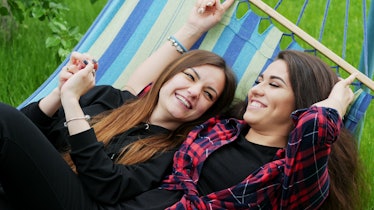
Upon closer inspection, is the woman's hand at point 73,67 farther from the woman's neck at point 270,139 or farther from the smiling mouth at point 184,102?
the woman's neck at point 270,139

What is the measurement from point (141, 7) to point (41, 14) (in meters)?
1.10

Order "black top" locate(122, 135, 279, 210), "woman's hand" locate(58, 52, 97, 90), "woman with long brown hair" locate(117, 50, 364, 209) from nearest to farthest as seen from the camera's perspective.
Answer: "woman with long brown hair" locate(117, 50, 364, 209)
"black top" locate(122, 135, 279, 210)
"woman's hand" locate(58, 52, 97, 90)

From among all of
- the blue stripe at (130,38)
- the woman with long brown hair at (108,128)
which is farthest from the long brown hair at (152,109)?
the blue stripe at (130,38)

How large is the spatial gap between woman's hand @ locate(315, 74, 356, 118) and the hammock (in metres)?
0.51

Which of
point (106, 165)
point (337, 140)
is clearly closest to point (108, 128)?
point (106, 165)

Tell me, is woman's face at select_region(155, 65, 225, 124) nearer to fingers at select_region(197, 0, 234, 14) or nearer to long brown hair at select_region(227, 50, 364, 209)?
long brown hair at select_region(227, 50, 364, 209)

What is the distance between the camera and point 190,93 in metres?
2.51

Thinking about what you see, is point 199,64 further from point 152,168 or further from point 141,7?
point 141,7

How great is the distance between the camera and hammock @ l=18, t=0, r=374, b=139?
286 cm

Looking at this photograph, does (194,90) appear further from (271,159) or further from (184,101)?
(271,159)

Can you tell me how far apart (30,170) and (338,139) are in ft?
3.51

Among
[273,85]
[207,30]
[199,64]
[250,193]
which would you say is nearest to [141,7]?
[207,30]

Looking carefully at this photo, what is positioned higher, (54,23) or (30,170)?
(54,23)

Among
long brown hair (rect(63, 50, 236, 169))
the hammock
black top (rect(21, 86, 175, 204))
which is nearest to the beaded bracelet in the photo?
the hammock
